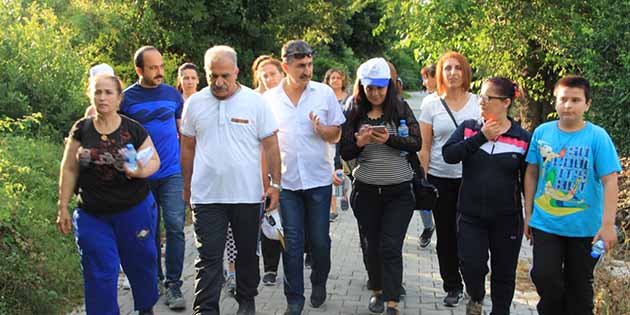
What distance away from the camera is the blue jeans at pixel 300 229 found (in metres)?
5.47

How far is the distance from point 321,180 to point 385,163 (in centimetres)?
54

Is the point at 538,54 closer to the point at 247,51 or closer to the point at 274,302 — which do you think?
the point at 247,51

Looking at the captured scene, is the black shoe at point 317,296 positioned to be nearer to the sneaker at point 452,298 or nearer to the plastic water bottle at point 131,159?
the sneaker at point 452,298

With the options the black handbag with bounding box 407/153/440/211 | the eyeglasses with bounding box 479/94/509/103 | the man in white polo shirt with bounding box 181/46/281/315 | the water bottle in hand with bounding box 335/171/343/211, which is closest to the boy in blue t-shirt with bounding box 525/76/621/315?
the eyeglasses with bounding box 479/94/509/103

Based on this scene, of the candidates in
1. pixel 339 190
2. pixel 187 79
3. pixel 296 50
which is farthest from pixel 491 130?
pixel 339 190

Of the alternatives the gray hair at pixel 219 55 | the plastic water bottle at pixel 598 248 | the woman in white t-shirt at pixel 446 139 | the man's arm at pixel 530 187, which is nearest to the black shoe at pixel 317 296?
the woman in white t-shirt at pixel 446 139

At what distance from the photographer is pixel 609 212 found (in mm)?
4289

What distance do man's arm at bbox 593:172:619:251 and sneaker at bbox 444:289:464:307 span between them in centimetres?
176

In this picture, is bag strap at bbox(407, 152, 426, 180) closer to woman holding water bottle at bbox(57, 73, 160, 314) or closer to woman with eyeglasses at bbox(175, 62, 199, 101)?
woman holding water bottle at bbox(57, 73, 160, 314)

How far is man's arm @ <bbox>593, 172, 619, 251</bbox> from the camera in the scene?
426 centimetres

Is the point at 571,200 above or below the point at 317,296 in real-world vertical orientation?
above

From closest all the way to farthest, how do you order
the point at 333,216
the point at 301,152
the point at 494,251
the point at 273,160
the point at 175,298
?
1. the point at 494,251
2. the point at 273,160
3. the point at 301,152
4. the point at 175,298
5. the point at 333,216

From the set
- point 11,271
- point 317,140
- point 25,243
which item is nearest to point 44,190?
point 25,243

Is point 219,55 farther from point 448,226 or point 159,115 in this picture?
point 448,226
